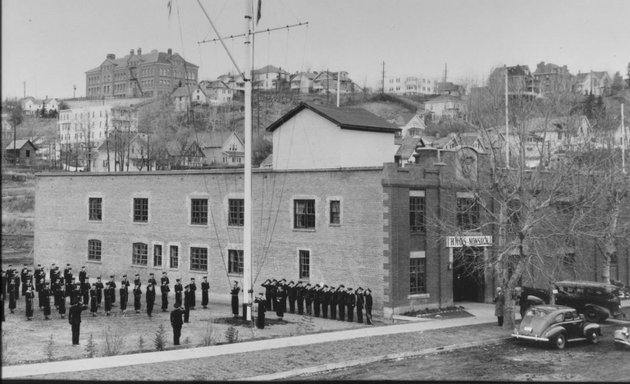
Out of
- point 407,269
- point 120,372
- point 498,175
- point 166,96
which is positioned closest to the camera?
point 120,372

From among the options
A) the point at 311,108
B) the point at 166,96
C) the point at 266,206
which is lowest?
the point at 266,206

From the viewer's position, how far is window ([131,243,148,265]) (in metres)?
40.8

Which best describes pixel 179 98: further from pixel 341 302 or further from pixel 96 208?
pixel 341 302

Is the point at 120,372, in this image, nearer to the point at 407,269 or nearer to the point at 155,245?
the point at 407,269

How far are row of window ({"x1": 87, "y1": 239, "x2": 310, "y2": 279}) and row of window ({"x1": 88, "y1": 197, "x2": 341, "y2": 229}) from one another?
148 cm

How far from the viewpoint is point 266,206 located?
35.6 meters

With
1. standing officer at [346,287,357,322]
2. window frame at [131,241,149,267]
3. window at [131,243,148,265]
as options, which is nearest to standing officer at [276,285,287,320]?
standing officer at [346,287,357,322]

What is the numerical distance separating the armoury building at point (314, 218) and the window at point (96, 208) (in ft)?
0.21

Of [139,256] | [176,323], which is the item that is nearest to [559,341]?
[176,323]

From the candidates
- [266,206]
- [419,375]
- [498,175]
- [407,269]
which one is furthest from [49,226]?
[419,375]

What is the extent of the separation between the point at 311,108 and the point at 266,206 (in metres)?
5.71

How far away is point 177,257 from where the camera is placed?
1551 inches

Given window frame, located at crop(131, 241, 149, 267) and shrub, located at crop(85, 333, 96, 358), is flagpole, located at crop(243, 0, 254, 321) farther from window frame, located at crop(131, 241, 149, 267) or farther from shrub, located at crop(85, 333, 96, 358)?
window frame, located at crop(131, 241, 149, 267)

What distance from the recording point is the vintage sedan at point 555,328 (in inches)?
919
